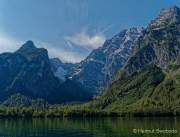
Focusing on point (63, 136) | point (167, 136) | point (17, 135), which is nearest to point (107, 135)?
point (63, 136)

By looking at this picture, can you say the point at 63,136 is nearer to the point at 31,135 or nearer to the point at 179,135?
the point at 31,135

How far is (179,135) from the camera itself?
155125mm

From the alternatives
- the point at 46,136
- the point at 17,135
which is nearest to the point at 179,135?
the point at 46,136

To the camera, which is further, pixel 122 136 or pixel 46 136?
pixel 46 136

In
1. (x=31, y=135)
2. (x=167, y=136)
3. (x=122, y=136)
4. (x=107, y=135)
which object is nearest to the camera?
(x=167, y=136)

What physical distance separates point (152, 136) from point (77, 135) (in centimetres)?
4357

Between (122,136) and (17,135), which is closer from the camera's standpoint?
(122,136)

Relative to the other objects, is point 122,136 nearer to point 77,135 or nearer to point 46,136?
point 77,135

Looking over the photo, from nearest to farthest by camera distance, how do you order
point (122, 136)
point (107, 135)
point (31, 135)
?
point (122, 136), point (107, 135), point (31, 135)

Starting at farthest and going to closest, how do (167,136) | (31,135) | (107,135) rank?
1. (31,135)
2. (107,135)
3. (167,136)

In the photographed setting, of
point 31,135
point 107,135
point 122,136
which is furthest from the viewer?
point 31,135

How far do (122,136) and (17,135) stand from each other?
56.6 m

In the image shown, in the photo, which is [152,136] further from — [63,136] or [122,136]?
[63,136]

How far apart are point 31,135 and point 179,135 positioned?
7457 cm
